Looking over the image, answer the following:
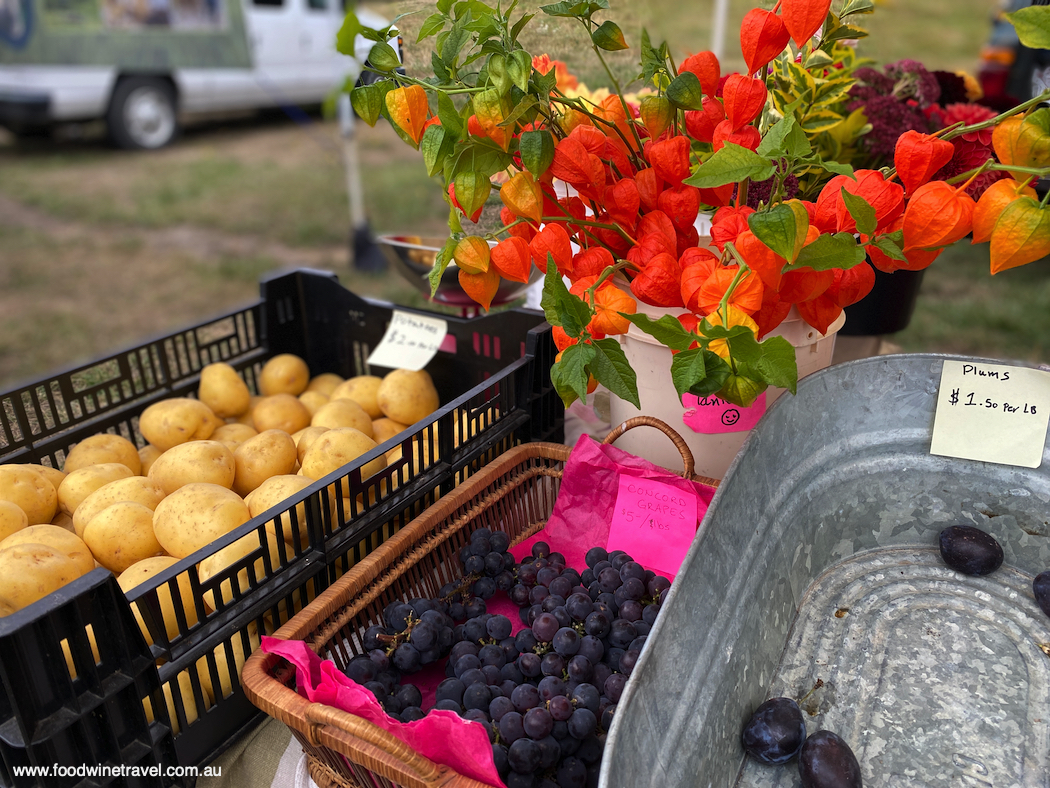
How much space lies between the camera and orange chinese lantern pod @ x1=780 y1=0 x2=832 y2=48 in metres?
0.60

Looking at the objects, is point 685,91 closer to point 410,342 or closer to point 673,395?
point 673,395

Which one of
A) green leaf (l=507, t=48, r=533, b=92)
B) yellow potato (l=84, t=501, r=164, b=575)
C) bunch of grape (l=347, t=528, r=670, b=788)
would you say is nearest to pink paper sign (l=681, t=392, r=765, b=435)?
bunch of grape (l=347, t=528, r=670, b=788)

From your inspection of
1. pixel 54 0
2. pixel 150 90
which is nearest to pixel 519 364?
pixel 54 0

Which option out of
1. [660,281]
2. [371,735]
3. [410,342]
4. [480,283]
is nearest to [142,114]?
[410,342]

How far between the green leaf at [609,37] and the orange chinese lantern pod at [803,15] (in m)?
0.14

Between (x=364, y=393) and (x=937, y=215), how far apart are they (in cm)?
81

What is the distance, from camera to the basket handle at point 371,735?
540 millimetres

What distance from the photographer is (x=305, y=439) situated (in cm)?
101

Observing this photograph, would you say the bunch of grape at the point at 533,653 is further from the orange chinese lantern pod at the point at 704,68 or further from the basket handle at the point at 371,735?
the orange chinese lantern pod at the point at 704,68

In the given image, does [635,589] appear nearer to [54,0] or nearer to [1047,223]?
[1047,223]

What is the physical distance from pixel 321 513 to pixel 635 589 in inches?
12.6

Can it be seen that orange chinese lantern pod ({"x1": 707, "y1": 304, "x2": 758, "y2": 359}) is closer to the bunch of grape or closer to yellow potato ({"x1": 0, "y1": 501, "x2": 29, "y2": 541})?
the bunch of grape

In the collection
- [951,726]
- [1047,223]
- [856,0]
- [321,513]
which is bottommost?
[951,726]

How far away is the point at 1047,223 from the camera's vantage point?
21.9 inches
